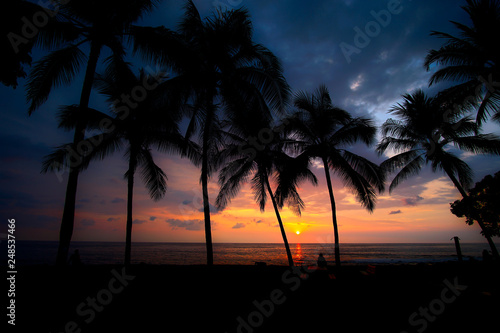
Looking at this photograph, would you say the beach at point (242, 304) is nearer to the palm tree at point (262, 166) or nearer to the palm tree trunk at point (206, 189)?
the palm tree trunk at point (206, 189)

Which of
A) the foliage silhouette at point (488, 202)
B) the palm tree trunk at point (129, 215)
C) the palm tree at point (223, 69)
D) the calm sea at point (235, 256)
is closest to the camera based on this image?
the palm tree at point (223, 69)

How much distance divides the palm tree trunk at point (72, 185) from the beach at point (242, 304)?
1.78ft

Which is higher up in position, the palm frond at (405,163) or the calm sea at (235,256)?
the palm frond at (405,163)

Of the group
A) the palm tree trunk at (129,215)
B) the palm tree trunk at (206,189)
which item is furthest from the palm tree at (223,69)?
the palm tree trunk at (129,215)

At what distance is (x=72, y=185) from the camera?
559 centimetres

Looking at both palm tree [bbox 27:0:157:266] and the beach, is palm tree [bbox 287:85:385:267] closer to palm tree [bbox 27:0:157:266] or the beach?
the beach

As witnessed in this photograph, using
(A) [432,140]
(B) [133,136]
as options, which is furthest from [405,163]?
(B) [133,136]

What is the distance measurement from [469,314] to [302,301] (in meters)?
3.83

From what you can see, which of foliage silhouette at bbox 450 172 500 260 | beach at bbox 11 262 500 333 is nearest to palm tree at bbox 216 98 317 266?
beach at bbox 11 262 500 333

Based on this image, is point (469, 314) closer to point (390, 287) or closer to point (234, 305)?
point (390, 287)

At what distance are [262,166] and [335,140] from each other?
4145 mm

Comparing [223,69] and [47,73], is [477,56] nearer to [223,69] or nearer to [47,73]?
[223,69]

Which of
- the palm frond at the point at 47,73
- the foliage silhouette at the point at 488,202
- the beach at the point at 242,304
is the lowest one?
the beach at the point at 242,304

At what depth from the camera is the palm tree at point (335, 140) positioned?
11.1 metres
